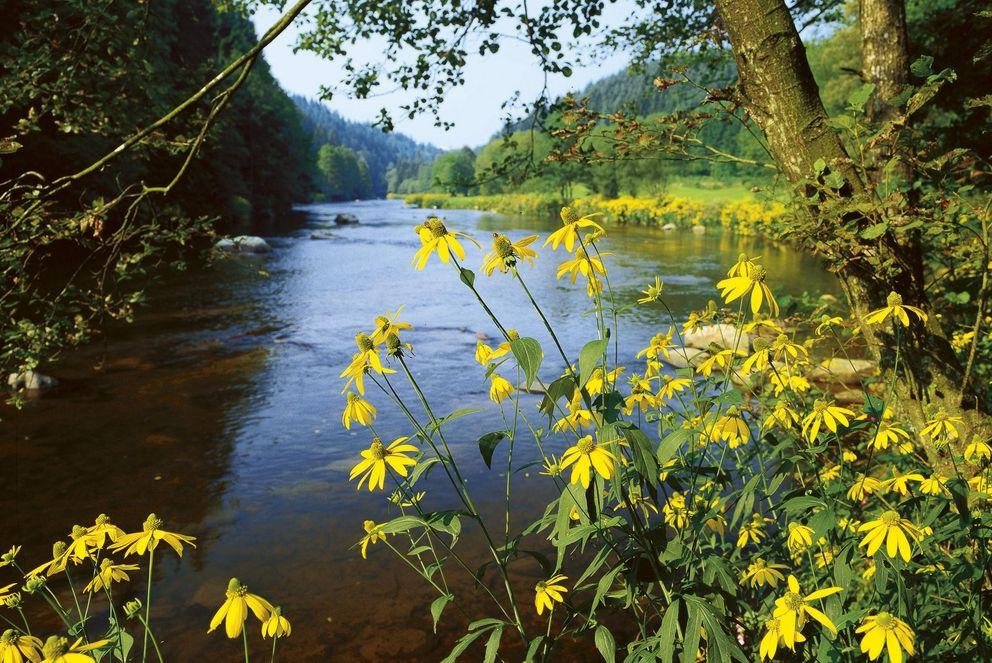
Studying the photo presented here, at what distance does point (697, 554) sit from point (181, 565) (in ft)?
12.4

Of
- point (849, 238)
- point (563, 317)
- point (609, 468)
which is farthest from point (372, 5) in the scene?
point (563, 317)

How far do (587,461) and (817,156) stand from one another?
5.24 ft

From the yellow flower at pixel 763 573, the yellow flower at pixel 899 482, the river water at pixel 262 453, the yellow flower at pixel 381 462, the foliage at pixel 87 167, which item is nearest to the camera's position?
the yellow flower at pixel 381 462

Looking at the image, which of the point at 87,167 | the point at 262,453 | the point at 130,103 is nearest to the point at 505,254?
the point at 87,167

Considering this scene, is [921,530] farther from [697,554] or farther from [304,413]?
[304,413]

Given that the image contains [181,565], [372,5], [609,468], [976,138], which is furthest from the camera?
[976,138]

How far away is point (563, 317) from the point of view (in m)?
11.5

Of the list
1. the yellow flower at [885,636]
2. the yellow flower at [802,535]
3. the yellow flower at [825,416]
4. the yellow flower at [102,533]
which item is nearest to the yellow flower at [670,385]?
the yellow flower at [825,416]

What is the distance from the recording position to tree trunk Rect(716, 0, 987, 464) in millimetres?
2277

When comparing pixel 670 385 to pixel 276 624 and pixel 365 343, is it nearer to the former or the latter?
pixel 365 343

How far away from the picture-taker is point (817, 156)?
2301mm

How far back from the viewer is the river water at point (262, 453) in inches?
152

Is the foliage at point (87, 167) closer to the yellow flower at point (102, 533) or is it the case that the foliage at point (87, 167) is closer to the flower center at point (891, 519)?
the yellow flower at point (102, 533)

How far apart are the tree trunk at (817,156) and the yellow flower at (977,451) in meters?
0.15
